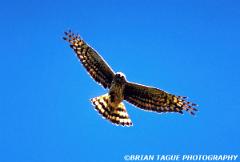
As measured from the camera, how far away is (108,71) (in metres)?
20.9

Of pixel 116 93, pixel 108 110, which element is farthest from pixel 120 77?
pixel 108 110

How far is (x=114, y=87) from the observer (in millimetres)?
20594

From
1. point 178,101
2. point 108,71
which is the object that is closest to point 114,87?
point 108,71

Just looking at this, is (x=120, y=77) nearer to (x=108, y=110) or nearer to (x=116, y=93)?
(x=116, y=93)

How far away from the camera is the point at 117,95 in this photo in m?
20.7

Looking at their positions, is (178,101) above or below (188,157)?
above

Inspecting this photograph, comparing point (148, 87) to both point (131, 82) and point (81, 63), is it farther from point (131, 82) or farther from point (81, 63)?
point (81, 63)

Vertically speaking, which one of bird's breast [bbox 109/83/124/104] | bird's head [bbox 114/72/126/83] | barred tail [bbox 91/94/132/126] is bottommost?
barred tail [bbox 91/94/132/126]

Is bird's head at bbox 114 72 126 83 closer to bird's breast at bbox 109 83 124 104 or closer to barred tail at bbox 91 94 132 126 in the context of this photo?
bird's breast at bbox 109 83 124 104

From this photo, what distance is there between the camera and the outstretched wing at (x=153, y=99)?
68.8ft

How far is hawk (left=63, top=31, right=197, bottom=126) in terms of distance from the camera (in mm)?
20719

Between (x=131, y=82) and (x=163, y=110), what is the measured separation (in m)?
1.20

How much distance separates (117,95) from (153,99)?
3.61 ft

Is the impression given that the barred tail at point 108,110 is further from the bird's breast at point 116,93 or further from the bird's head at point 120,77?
the bird's head at point 120,77
